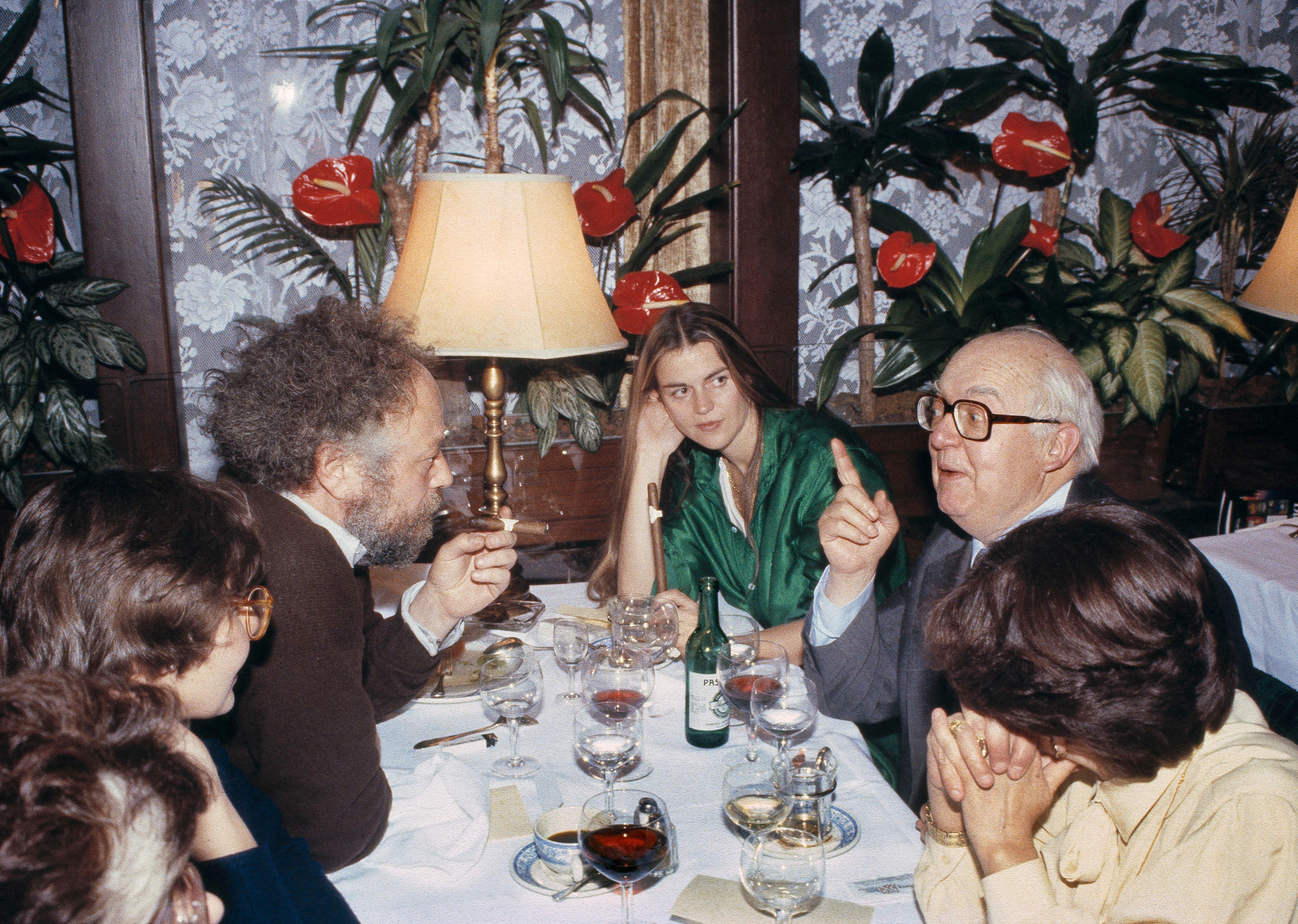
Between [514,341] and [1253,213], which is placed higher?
[1253,213]

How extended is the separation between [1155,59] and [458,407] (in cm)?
320

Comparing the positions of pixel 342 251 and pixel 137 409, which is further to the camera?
pixel 342 251

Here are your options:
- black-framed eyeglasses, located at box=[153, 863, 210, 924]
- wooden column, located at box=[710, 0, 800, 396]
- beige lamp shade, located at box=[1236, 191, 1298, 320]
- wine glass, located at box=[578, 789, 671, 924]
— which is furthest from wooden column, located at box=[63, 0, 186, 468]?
beige lamp shade, located at box=[1236, 191, 1298, 320]

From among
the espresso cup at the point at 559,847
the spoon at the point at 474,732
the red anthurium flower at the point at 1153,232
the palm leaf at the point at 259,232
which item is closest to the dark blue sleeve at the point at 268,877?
the espresso cup at the point at 559,847

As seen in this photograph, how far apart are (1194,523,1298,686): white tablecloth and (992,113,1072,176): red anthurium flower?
1.58 m

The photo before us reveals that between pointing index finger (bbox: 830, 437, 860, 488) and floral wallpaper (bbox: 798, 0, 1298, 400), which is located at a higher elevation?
floral wallpaper (bbox: 798, 0, 1298, 400)

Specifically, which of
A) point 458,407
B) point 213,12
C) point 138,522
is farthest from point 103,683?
point 213,12

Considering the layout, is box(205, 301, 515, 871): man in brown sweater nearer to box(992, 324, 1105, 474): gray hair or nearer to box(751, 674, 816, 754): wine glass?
box(751, 674, 816, 754): wine glass

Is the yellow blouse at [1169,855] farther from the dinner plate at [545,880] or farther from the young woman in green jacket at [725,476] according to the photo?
the young woman in green jacket at [725,476]

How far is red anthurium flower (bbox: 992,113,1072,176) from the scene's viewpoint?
3.54 m

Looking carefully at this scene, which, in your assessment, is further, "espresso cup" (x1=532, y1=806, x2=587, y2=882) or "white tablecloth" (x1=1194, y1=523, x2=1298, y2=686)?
"white tablecloth" (x1=1194, y1=523, x2=1298, y2=686)

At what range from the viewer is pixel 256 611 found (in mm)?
1142

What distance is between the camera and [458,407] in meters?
3.55

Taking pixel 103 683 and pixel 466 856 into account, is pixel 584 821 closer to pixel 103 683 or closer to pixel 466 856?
pixel 466 856
